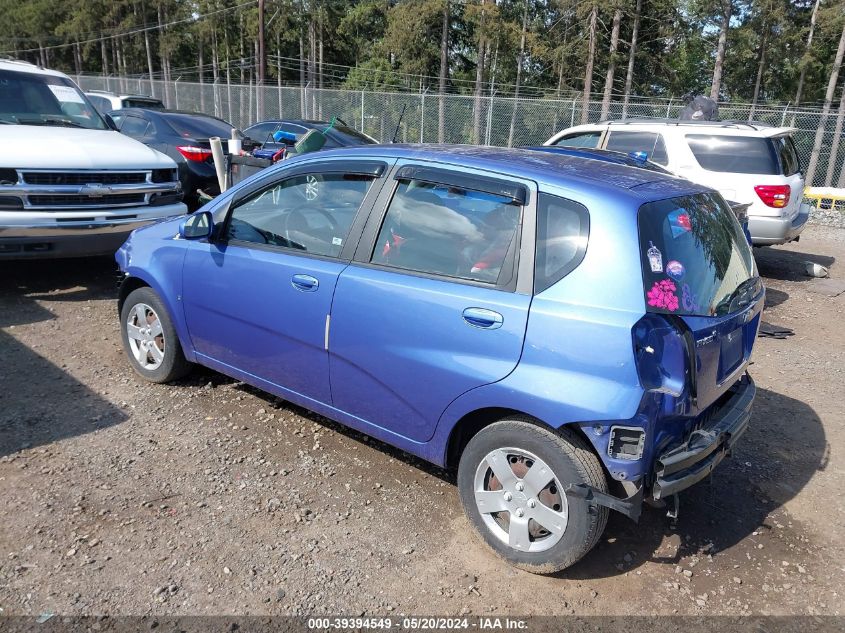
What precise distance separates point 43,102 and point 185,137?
2.39 m

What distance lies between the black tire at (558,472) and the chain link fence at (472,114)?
14371 mm

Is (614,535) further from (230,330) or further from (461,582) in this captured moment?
(230,330)

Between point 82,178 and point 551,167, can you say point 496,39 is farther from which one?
point 551,167

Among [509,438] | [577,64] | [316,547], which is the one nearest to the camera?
[509,438]

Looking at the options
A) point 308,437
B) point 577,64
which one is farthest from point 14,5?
point 308,437

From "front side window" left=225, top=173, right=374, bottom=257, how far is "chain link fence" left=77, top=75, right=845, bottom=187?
12.9 meters

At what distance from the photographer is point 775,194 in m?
8.00

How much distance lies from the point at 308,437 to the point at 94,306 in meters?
3.39

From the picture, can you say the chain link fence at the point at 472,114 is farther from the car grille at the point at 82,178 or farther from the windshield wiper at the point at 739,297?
the windshield wiper at the point at 739,297

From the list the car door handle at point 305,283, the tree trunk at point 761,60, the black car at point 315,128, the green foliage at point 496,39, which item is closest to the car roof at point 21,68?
the black car at point 315,128

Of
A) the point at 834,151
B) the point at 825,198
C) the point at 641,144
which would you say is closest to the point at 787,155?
the point at 641,144

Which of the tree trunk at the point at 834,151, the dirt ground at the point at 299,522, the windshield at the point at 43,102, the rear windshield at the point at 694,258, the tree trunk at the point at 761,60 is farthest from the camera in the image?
the tree trunk at the point at 761,60

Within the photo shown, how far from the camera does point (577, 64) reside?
37.4 meters

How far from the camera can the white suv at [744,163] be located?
803 cm
